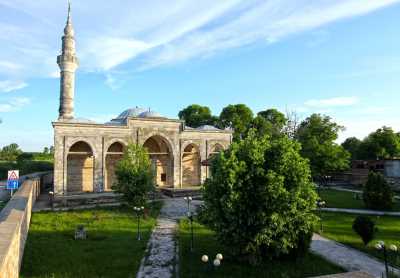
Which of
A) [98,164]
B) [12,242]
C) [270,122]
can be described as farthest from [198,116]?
[12,242]

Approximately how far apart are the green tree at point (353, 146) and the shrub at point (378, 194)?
31364 millimetres

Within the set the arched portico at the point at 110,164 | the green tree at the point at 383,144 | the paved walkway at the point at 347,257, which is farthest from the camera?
the green tree at the point at 383,144

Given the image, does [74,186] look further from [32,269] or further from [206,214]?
[206,214]

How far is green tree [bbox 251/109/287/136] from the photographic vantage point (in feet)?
151

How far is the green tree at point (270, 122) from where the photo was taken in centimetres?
4588

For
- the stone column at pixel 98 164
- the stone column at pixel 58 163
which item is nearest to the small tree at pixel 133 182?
the stone column at pixel 98 164

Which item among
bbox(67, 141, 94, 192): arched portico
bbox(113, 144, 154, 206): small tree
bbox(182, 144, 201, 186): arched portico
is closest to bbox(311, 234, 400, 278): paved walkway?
bbox(113, 144, 154, 206): small tree

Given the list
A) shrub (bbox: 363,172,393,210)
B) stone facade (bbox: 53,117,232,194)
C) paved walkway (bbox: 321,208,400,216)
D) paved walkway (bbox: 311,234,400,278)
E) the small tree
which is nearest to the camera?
paved walkway (bbox: 311,234,400,278)

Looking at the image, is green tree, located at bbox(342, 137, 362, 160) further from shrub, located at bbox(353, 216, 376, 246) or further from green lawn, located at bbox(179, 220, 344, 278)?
green lawn, located at bbox(179, 220, 344, 278)

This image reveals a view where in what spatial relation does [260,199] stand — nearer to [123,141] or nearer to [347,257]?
[347,257]

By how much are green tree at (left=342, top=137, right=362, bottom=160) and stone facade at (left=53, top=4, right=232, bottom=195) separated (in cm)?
2795

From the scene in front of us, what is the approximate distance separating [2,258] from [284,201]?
28.7 feet

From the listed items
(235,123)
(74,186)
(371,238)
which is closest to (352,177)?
(235,123)

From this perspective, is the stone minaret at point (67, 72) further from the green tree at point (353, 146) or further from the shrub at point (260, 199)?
the green tree at point (353, 146)
